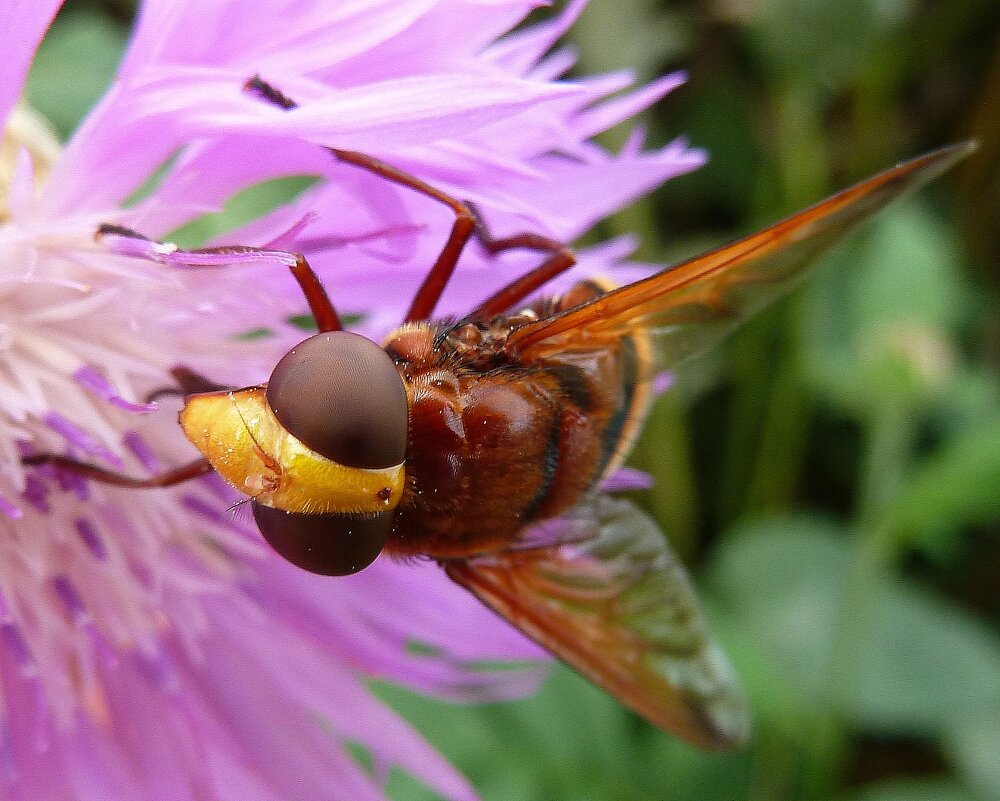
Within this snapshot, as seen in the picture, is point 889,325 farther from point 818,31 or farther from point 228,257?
point 228,257

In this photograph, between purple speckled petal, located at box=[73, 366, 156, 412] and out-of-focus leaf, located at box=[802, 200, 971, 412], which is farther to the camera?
out-of-focus leaf, located at box=[802, 200, 971, 412]

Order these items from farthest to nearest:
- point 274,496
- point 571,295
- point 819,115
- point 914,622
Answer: point 819,115 → point 914,622 → point 571,295 → point 274,496

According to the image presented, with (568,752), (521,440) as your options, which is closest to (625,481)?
(521,440)

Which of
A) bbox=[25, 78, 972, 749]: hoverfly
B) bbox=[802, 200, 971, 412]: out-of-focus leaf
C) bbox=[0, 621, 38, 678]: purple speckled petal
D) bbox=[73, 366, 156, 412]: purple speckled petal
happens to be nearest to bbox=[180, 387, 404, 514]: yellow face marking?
bbox=[25, 78, 972, 749]: hoverfly

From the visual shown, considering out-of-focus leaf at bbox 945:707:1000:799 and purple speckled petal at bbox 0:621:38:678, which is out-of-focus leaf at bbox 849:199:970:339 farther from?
purple speckled petal at bbox 0:621:38:678

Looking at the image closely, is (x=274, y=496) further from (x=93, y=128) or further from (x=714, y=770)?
(x=714, y=770)

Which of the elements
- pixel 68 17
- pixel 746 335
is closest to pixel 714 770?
pixel 746 335

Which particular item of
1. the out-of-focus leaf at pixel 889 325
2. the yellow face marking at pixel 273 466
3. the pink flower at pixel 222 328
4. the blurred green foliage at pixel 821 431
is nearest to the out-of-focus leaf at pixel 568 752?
the blurred green foliage at pixel 821 431
